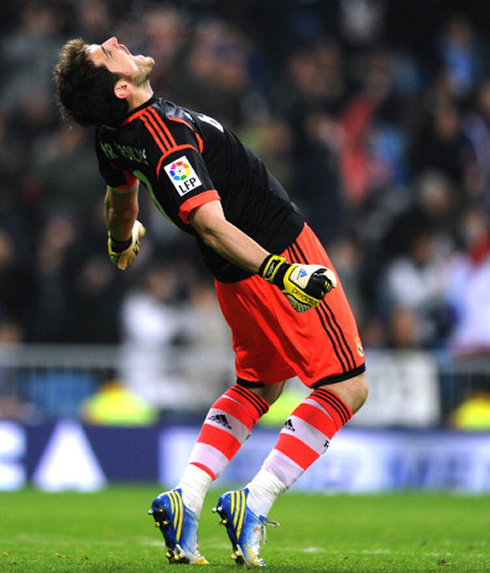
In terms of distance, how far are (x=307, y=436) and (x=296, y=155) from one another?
8.71 meters

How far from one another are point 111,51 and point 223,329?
7.18 m

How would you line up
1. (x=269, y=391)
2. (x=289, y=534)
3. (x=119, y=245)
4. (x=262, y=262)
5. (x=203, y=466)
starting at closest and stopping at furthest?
(x=262, y=262) < (x=203, y=466) < (x=269, y=391) < (x=119, y=245) < (x=289, y=534)

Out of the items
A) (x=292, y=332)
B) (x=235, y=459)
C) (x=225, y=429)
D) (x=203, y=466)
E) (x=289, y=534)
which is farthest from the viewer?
(x=235, y=459)

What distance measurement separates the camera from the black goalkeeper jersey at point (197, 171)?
5.25m

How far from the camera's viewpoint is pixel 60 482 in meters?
11.8

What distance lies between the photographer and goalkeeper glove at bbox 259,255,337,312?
5020 millimetres

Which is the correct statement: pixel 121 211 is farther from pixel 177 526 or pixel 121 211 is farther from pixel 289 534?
pixel 289 534

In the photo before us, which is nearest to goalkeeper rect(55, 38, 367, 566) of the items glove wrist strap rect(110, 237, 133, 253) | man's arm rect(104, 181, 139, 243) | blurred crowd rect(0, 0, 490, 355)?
man's arm rect(104, 181, 139, 243)

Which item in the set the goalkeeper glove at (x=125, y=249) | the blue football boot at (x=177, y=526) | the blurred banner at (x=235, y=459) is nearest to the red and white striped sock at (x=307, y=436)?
the blue football boot at (x=177, y=526)

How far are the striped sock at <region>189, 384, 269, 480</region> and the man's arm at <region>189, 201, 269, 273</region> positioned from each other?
2.85ft

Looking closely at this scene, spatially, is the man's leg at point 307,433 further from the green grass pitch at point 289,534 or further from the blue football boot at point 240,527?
the green grass pitch at point 289,534

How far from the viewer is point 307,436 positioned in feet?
17.9

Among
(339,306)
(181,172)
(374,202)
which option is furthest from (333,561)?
(374,202)

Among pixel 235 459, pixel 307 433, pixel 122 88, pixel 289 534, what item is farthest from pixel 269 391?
pixel 235 459
